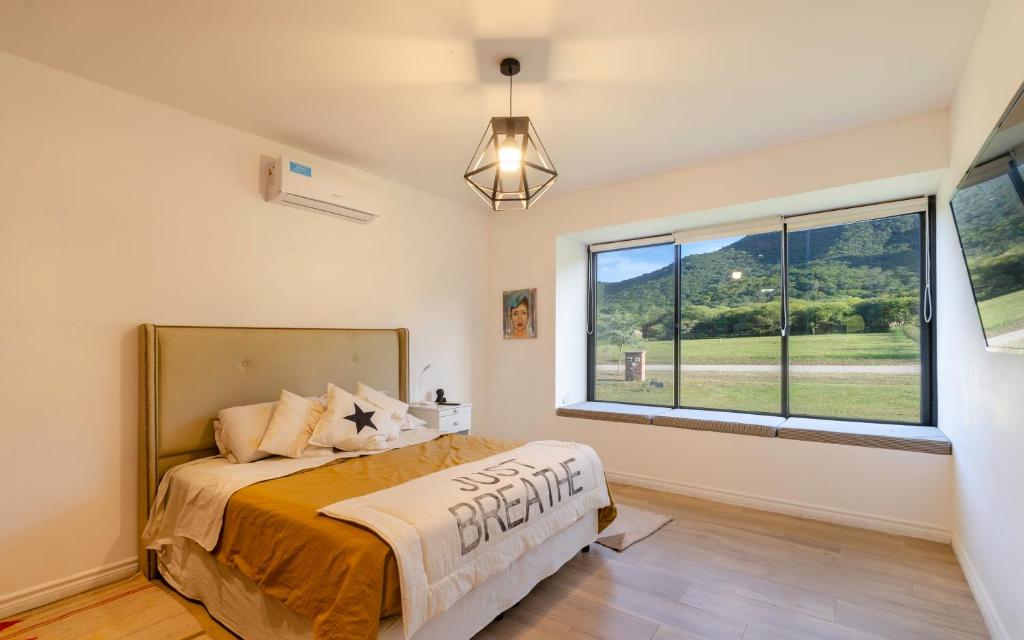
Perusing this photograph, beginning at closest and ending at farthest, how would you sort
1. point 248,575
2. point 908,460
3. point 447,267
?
point 248,575
point 908,460
point 447,267

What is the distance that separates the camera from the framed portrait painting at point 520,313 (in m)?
4.67

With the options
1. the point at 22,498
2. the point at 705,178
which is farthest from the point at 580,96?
the point at 22,498

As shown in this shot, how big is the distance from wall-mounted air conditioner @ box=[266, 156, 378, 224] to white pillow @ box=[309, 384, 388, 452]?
1.32 metres

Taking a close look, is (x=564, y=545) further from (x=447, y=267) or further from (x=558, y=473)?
(x=447, y=267)

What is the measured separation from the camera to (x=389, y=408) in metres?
3.28

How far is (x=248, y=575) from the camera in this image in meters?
1.88

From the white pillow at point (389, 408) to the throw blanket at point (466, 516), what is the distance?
861 millimetres

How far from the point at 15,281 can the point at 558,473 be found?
2839 millimetres

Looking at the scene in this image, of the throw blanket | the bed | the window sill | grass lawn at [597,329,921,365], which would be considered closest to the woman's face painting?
the window sill

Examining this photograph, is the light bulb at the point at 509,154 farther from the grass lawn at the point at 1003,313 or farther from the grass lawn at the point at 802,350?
the grass lawn at the point at 802,350

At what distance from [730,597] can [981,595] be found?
3.73 ft

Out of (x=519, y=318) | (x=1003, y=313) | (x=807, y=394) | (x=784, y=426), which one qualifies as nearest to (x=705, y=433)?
(x=784, y=426)

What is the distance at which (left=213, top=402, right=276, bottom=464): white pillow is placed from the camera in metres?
2.58

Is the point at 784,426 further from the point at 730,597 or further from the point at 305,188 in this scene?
Result: the point at 305,188
